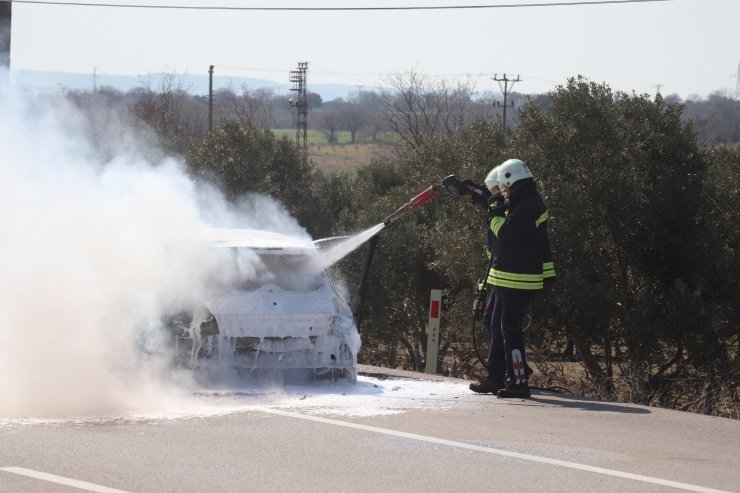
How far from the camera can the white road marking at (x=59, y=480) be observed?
601 cm

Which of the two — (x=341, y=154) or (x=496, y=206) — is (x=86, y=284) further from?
(x=341, y=154)

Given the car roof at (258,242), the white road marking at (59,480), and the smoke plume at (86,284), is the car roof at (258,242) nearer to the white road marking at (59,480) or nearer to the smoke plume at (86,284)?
the smoke plume at (86,284)

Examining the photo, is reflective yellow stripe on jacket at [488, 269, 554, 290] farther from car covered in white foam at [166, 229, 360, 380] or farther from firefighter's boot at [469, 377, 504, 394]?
car covered in white foam at [166, 229, 360, 380]

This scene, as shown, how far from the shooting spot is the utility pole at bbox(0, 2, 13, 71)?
44.9 ft

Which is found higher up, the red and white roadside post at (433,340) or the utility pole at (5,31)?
the utility pole at (5,31)

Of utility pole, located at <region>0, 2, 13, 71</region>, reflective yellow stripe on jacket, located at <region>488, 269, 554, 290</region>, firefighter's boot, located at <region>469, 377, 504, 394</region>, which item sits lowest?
firefighter's boot, located at <region>469, 377, 504, 394</region>

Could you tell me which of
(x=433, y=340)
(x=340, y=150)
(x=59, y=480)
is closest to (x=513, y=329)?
(x=433, y=340)

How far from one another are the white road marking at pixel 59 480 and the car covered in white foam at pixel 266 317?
2954mm

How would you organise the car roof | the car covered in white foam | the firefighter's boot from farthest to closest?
the car roof
the firefighter's boot
the car covered in white foam

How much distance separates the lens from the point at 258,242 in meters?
10.3

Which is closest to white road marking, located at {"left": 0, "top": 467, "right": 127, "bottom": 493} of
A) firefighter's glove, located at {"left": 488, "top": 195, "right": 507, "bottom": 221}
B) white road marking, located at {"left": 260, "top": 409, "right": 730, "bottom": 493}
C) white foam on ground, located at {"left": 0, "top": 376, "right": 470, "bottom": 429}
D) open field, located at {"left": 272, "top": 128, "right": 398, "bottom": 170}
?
white foam on ground, located at {"left": 0, "top": 376, "right": 470, "bottom": 429}

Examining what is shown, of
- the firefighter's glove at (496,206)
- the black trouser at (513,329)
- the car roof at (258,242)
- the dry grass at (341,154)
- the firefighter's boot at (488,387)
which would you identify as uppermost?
the dry grass at (341,154)

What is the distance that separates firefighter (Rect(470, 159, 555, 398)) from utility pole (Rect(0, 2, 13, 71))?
7.17 metres

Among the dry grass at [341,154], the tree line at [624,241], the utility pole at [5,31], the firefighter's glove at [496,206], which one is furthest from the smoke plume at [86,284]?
the dry grass at [341,154]
